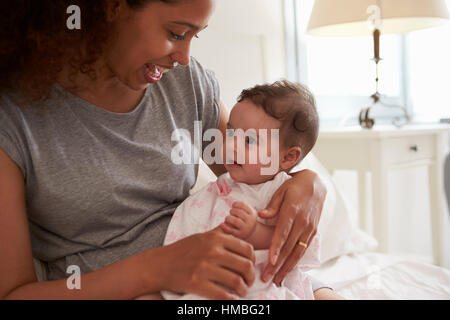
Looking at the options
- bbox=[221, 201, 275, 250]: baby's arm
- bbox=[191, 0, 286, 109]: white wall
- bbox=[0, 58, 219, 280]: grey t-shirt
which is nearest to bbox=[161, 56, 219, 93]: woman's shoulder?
bbox=[0, 58, 219, 280]: grey t-shirt

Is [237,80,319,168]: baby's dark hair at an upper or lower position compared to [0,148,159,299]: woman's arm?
upper

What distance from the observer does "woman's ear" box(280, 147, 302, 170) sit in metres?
0.89

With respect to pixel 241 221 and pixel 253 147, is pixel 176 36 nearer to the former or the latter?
pixel 253 147

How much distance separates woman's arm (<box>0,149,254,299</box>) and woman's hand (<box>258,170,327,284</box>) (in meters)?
0.07

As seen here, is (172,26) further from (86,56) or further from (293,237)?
(293,237)

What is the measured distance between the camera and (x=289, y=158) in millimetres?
900

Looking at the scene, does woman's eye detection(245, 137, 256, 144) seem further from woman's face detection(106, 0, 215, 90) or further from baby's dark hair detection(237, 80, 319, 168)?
woman's face detection(106, 0, 215, 90)

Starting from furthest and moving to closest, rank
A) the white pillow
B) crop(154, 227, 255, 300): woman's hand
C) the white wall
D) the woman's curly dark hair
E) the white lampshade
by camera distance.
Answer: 1. the white lampshade
2. the white wall
3. the white pillow
4. the woman's curly dark hair
5. crop(154, 227, 255, 300): woman's hand

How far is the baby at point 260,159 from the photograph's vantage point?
84cm

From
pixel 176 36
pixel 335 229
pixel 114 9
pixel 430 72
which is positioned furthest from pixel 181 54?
pixel 430 72

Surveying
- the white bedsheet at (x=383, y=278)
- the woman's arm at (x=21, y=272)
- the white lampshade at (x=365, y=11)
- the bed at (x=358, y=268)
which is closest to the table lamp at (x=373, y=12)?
the white lampshade at (x=365, y=11)

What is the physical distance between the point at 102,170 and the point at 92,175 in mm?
20
